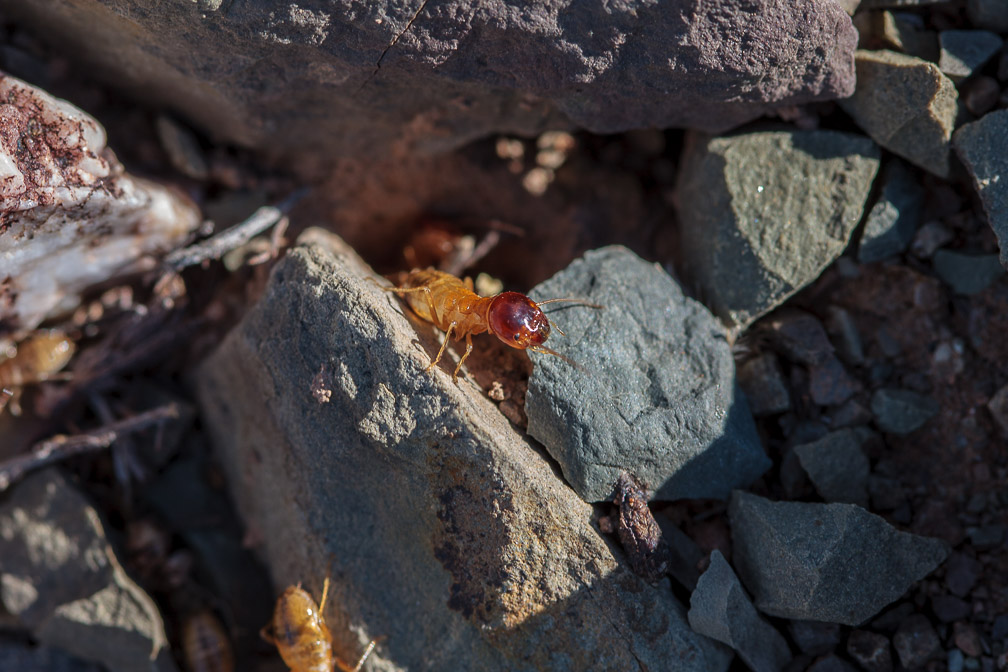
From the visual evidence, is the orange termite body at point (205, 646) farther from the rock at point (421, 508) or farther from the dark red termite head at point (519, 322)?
the dark red termite head at point (519, 322)

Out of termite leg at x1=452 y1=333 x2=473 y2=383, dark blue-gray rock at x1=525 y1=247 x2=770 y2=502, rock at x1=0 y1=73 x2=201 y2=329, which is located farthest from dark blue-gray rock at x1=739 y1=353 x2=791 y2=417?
rock at x1=0 y1=73 x2=201 y2=329

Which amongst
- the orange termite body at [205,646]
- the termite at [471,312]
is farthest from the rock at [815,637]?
the orange termite body at [205,646]

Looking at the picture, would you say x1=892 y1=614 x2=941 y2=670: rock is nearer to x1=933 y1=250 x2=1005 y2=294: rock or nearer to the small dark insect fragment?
the small dark insect fragment

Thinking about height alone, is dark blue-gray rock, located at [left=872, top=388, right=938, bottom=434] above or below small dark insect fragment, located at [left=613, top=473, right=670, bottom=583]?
above

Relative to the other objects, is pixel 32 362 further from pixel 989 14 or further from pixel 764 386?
pixel 989 14

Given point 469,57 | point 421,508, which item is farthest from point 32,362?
point 469,57

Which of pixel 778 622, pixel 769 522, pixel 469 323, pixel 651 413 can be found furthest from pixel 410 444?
pixel 778 622
